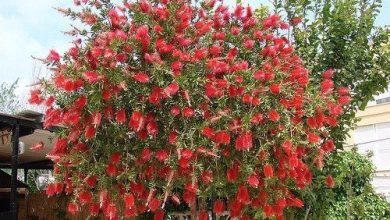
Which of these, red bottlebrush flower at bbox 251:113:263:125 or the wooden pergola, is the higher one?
the wooden pergola

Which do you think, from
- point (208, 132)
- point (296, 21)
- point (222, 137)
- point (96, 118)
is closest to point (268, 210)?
point (222, 137)

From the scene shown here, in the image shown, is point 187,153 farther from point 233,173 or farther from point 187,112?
point 233,173

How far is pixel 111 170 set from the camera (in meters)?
4.29

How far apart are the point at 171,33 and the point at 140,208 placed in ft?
5.01

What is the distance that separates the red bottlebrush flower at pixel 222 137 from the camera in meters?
4.21

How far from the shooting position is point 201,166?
4.24 meters

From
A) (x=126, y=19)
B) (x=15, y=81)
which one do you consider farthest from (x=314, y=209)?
(x=15, y=81)

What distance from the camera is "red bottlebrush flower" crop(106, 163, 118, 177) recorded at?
428cm

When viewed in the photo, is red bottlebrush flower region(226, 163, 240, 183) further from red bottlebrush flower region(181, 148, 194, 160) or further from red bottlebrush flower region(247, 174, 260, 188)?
red bottlebrush flower region(181, 148, 194, 160)

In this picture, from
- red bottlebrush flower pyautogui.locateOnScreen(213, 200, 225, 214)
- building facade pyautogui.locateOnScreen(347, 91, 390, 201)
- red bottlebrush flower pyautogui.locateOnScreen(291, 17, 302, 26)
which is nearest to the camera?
red bottlebrush flower pyautogui.locateOnScreen(213, 200, 225, 214)

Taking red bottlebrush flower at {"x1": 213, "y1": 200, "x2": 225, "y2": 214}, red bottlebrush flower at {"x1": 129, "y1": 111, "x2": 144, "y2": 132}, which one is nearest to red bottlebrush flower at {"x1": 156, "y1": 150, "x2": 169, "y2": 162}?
red bottlebrush flower at {"x1": 129, "y1": 111, "x2": 144, "y2": 132}

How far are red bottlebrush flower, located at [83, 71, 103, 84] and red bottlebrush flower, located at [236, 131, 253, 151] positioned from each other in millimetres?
1231

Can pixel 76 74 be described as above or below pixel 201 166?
above

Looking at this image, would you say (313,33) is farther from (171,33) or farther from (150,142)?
(150,142)
